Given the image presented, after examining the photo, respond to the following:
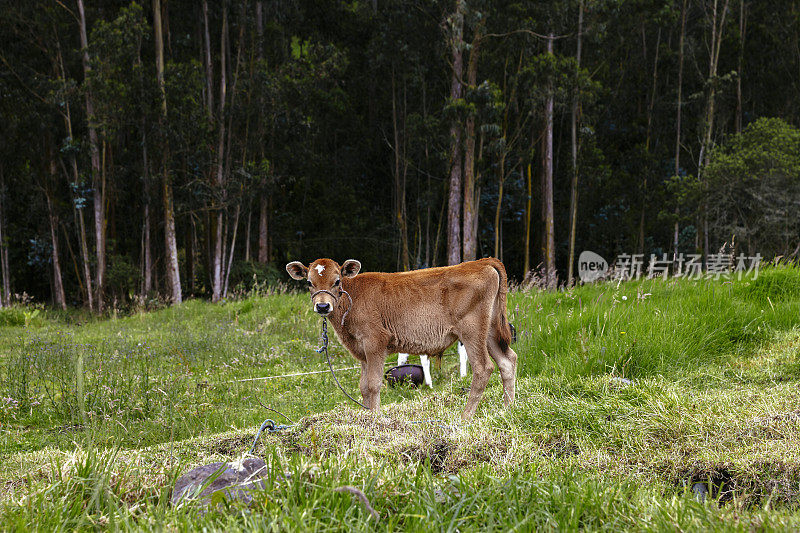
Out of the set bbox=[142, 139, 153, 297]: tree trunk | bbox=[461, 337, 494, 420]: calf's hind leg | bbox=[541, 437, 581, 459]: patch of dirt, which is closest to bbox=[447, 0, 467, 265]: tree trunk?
bbox=[142, 139, 153, 297]: tree trunk

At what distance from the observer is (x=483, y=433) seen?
411 cm

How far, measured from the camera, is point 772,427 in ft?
13.5

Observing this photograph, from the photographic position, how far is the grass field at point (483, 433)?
8.91 feet

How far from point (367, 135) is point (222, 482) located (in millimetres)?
32386

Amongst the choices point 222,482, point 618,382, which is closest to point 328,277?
point 222,482

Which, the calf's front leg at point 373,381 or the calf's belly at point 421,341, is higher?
the calf's belly at point 421,341

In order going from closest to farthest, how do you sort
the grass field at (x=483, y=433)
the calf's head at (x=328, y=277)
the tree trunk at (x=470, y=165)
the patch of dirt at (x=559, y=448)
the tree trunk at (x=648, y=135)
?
the grass field at (x=483, y=433)
the patch of dirt at (x=559, y=448)
the calf's head at (x=328, y=277)
the tree trunk at (x=470, y=165)
the tree trunk at (x=648, y=135)

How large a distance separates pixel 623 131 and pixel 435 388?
107ft

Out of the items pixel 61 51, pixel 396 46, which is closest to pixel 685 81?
pixel 396 46

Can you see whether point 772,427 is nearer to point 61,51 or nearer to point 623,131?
point 61,51

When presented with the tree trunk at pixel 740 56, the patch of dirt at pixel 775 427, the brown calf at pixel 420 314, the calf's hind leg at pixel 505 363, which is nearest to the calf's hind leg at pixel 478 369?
the brown calf at pixel 420 314

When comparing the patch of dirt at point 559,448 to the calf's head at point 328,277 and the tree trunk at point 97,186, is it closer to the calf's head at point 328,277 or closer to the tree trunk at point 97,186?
the calf's head at point 328,277

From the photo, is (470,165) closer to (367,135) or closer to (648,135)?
(367,135)

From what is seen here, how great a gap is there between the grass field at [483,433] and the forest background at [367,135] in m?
8.15
